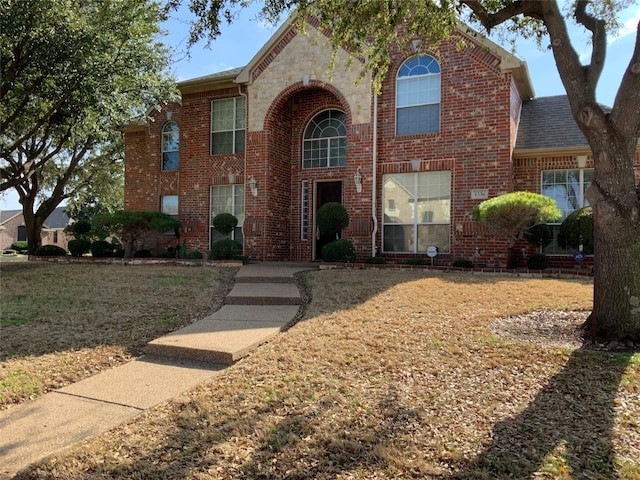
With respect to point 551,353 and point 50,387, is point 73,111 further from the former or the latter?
point 551,353

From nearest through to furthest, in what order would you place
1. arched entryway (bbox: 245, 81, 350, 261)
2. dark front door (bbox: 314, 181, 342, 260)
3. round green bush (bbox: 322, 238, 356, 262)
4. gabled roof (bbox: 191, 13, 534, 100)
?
gabled roof (bbox: 191, 13, 534, 100) < round green bush (bbox: 322, 238, 356, 262) < arched entryway (bbox: 245, 81, 350, 261) < dark front door (bbox: 314, 181, 342, 260)

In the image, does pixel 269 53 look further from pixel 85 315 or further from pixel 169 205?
pixel 85 315

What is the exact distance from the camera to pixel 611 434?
2967 mm

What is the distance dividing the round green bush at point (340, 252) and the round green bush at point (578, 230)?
479 cm

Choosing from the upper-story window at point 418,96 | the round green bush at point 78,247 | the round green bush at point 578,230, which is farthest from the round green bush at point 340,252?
the round green bush at point 78,247

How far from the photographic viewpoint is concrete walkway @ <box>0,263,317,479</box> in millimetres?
3211

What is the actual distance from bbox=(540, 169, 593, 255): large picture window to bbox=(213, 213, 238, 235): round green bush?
834cm

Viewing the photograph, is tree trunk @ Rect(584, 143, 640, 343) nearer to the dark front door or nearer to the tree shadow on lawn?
the tree shadow on lawn

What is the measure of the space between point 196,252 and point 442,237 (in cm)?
692

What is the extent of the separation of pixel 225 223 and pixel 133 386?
9449mm

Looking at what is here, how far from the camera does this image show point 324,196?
14.0m

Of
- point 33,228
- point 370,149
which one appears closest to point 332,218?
point 370,149

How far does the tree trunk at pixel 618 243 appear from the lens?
15.4 ft

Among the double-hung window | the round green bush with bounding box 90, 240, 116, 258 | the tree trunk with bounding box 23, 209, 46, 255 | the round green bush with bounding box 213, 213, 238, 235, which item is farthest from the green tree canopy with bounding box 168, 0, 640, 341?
the tree trunk with bounding box 23, 209, 46, 255
